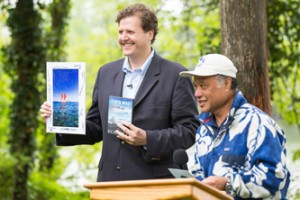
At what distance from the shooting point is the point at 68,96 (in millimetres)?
5184

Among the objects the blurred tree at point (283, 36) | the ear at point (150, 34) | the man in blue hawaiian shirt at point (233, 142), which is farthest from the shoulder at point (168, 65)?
the blurred tree at point (283, 36)

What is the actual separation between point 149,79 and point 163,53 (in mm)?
13358

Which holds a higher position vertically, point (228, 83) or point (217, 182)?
point (228, 83)

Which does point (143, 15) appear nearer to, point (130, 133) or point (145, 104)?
point (145, 104)

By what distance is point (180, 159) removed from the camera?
13.8ft

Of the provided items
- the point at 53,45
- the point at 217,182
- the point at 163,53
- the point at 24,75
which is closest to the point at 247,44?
the point at 217,182

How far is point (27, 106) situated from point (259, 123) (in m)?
7.18

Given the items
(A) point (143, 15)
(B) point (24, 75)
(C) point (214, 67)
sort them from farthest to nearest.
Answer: (B) point (24, 75)
(A) point (143, 15)
(C) point (214, 67)

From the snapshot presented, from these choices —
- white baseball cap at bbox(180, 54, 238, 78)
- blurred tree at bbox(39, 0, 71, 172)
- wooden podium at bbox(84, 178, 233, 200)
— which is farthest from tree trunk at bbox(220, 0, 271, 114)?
blurred tree at bbox(39, 0, 71, 172)

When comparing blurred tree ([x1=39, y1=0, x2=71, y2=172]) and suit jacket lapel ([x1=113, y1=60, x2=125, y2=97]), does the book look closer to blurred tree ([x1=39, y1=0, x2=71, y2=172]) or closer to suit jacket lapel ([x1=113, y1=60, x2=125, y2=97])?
suit jacket lapel ([x1=113, y1=60, x2=125, y2=97])

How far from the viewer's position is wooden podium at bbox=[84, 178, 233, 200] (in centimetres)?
351

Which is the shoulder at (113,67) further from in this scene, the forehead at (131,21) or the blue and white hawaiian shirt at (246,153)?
the blue and white hawaiian shirt at (246,153)

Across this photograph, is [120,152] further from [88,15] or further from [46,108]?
[88,15]

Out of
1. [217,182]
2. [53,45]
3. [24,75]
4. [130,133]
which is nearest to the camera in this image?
[217,182]
